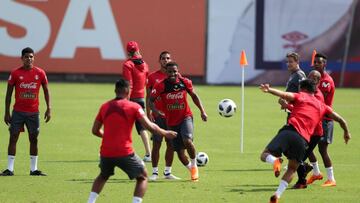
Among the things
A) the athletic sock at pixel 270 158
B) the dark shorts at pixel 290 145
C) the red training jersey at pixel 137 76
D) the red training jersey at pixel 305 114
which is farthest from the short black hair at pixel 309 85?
the red training jersey at pixel 137 76

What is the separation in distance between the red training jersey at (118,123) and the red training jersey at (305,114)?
281 centimetres

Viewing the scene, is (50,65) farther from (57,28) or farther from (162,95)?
(162,95)

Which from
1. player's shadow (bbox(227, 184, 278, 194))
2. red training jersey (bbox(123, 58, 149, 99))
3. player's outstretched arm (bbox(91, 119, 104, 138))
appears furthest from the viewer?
red training jersey (bbox(123, 58, 149, 99))

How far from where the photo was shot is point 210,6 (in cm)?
4369

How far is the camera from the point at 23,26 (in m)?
43.2

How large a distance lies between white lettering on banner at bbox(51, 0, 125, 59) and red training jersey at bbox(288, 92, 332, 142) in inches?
1188

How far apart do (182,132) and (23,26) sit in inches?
1140

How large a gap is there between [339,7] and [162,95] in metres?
29.5

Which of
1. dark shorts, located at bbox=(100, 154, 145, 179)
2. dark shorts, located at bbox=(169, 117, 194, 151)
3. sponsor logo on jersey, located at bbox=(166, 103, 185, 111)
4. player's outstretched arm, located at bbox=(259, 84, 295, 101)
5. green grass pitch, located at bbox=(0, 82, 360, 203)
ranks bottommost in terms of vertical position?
green grass pitch, located at bbox=(0, 82, 360, 203)

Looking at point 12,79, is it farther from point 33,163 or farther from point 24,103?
point 33,163

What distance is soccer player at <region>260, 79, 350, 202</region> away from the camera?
13.2 m

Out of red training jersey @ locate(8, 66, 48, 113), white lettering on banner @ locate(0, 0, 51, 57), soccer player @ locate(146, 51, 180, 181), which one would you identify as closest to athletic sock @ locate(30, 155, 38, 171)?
red training jersey @ locate(8, 66, 48, 113)

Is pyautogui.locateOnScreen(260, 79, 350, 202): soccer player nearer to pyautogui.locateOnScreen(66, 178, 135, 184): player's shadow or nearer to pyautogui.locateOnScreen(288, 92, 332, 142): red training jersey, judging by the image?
pyautogui.locateOnScreen(288, 92, 332, 142): red training jersey

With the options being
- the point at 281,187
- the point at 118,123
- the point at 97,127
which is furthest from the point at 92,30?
the point at 118,123
